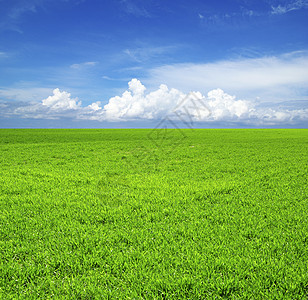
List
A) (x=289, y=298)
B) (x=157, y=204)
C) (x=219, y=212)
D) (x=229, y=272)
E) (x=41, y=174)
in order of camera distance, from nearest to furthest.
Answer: (x=289, y=298) → (x=229, y=272) → (x=219, y=212) → (x=157, y=204) → (x=41, y=174)

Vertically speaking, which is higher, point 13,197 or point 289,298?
point 13,197

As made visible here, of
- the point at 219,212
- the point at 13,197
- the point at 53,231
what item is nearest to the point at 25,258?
the point at 53,231

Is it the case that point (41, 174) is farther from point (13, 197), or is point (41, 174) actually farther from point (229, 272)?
point (229, 272)

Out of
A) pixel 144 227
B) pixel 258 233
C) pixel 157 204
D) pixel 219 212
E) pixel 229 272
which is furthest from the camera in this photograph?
pixel 157 204

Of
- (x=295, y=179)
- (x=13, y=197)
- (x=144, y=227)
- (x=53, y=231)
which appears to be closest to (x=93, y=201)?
(x=53, y=231)

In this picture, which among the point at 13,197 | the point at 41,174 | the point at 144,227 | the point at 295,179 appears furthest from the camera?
the point at 41,174

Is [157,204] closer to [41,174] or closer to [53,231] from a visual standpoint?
[53,231]

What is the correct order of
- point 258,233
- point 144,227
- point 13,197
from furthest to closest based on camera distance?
point 13,197, point 144,227, point 258,233

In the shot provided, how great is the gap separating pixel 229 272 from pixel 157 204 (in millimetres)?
3140

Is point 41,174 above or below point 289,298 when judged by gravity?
above

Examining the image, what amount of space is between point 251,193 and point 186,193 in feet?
7.22

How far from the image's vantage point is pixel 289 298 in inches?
127

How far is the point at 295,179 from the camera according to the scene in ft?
32.2

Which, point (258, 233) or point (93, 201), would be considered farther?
point (93, 201)
